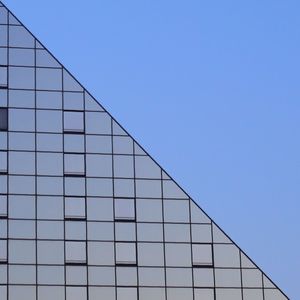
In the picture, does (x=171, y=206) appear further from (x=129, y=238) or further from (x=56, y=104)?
(x=56, y=104)

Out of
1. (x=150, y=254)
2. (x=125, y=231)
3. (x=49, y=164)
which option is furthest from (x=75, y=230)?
(x=150, y=254)

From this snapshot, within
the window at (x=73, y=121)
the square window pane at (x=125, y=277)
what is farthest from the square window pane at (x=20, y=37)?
the square window pane at (x=125, y=277)

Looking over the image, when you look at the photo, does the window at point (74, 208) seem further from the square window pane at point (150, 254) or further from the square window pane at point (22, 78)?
the square window pane at point (22, 78)

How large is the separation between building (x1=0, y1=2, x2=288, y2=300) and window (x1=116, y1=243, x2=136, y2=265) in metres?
0.03

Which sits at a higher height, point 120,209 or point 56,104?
point 56,104

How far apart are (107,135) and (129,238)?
3.39 metres

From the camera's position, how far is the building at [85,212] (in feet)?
106

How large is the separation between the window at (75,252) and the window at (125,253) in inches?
41.7

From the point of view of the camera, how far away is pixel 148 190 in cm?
3366

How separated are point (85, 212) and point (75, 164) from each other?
164 centimetres

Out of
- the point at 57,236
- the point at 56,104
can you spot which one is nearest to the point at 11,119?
the point at 56,104

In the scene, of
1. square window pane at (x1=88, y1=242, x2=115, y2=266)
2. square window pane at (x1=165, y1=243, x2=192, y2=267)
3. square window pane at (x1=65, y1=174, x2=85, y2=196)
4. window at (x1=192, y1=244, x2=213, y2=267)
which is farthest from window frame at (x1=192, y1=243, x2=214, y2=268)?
square window pane at (x1=65, y1=174, x2=85, y2=196)

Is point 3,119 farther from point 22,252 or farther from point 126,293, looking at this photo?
point 126,293

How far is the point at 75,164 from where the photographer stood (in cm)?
3372
